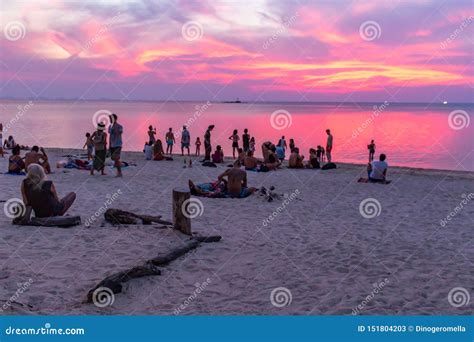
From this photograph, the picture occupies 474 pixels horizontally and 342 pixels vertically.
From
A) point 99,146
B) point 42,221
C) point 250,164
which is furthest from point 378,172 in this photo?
point 42,221

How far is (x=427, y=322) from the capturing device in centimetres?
484

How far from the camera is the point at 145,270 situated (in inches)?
245

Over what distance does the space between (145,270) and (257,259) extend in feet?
6.38

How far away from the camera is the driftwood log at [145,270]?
5613 millimetres

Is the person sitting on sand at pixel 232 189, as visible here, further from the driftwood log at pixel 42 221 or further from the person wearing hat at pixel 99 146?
the driftwood log at pixel 42 221

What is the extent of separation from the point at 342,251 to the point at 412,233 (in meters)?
2.29

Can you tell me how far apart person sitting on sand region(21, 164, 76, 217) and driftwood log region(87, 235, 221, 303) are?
280 centimetres

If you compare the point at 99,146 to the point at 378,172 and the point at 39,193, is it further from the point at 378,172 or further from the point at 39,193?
the point at 378,172

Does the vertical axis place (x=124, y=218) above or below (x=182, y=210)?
below

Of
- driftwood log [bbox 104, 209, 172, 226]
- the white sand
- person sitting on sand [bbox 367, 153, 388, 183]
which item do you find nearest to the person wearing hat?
the white sand

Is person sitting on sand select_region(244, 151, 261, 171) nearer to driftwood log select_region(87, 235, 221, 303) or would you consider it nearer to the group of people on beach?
the group of people on beach

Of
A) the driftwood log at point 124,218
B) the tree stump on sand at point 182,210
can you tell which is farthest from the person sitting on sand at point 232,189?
the tree stump on sand at point 182,210

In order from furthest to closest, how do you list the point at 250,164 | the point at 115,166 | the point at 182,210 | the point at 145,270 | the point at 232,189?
the point at 250,164 < the point at 115,166 < the point at 232,189 < the point at 182,210 < the point at 145,270

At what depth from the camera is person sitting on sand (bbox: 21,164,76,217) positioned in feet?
27.3
